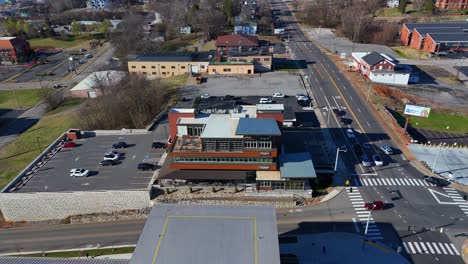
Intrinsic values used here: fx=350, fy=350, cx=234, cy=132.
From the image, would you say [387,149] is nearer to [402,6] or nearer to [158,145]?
[158,145]

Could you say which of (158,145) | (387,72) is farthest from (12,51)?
(387,72)

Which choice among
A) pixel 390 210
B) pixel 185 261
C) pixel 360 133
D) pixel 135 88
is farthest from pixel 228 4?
pixel 185 261

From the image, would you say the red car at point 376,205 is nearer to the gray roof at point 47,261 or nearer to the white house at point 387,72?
the gray roof at point 47,261

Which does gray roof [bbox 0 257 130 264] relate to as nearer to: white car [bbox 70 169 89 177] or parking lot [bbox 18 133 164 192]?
parking lot [bbox 18 133 164 192]

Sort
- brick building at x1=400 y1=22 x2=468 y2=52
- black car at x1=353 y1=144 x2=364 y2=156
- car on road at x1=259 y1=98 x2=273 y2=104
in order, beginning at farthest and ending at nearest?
brick building at x1=400 y1=22 x2=468 y2=52 < car on road at x1=259 y1=98 x2=273 y2=104 < black car at x1=353 y1=144 x2=364 y2=156

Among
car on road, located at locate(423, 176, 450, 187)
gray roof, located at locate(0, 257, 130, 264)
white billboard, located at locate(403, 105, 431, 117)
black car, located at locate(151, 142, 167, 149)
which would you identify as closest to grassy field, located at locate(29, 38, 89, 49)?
black car, located at locate(151, 142, 167, 149)

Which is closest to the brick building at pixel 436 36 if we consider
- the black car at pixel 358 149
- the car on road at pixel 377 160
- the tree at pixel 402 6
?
the tree at pixel 402 6

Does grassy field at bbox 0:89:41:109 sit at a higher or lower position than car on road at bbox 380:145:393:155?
lower
